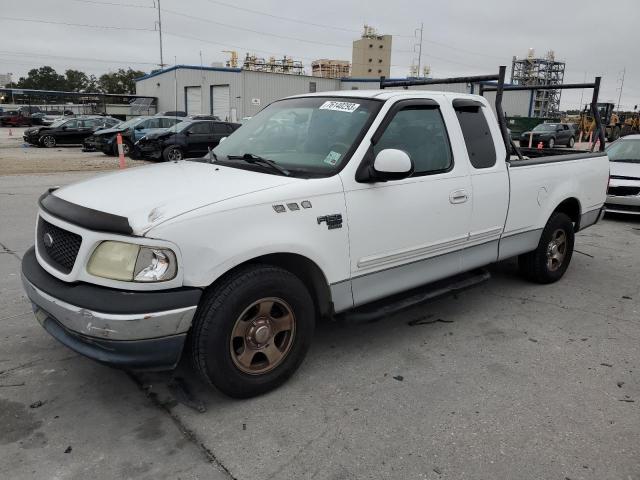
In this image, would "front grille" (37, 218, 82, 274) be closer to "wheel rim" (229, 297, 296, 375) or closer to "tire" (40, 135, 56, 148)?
"wheel rim" (229, 297, 296, 375)

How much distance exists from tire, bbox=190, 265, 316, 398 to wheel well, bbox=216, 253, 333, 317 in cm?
11

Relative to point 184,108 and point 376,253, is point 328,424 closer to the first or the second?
point 376,253

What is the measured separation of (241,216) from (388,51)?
303 feet

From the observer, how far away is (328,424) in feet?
9.72

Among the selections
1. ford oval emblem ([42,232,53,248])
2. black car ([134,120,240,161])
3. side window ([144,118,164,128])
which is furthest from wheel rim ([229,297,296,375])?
side window ([144,118,164,128])

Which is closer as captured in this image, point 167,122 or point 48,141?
point 167,122

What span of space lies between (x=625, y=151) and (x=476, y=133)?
25.7ft

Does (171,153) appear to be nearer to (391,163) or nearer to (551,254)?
(551,254)

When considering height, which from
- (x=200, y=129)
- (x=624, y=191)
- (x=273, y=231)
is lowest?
(x=624, y=191)

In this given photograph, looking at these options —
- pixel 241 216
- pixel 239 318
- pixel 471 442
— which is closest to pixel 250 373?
pixel 239 318

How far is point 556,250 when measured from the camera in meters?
5.56

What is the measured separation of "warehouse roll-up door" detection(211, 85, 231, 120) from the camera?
45.9 m

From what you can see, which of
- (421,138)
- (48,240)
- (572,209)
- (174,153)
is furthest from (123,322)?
(174,153)

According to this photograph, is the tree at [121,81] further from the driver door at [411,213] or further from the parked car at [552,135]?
the driver door at [411,213]
